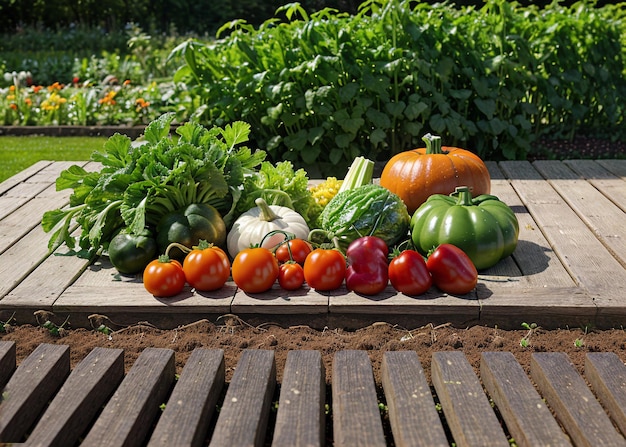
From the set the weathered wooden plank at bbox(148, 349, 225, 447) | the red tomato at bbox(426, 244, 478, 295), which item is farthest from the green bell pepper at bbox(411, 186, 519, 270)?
the weathered wooden plank at bbox(148, 349, 225, 447)

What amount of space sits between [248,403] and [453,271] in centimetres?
137

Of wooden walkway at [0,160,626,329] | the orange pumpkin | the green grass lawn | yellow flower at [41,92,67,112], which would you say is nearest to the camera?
wooden walkway at [0,160,626,329]

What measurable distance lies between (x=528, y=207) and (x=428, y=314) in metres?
1.85

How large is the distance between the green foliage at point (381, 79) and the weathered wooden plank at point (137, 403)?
341 centimetres

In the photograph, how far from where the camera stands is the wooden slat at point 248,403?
7.59 ft

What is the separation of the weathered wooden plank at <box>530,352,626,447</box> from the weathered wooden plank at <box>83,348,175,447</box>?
4.38 ft

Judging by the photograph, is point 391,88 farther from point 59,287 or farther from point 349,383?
point 349,383

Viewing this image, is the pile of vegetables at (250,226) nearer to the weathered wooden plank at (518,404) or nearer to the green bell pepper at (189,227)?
the green bell pepper at (189,227)

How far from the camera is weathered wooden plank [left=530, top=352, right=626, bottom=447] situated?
2.30 metres

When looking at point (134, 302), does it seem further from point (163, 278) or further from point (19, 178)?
point (19, 178)

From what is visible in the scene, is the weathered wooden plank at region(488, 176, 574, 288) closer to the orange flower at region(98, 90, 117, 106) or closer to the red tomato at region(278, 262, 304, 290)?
the red tomato at region(278, 262, 304, 290)

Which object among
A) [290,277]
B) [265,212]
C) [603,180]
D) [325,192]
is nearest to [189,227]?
[265,212]

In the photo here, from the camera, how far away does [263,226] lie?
401cm

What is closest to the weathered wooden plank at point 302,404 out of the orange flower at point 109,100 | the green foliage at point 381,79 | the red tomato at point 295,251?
the red tomato at point 295,251
